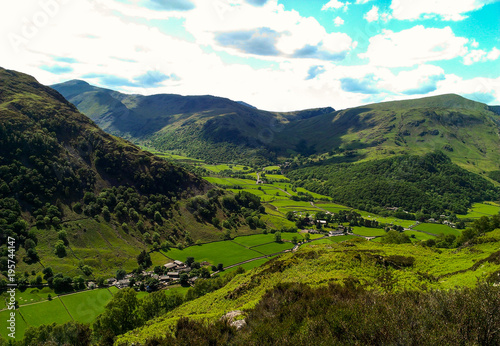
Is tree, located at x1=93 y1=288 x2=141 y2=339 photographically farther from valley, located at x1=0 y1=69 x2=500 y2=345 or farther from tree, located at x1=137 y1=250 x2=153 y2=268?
tree, located at x1=137 y1=250 x2=153 y2=268

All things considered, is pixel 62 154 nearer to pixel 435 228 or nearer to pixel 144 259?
pixel 144 259

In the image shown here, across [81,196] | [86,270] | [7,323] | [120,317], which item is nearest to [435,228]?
[120,317]

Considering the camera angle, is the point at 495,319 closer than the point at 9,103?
Yes

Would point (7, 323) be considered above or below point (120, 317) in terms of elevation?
below

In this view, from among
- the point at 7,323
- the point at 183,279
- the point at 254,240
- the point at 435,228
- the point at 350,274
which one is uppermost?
the point at 350,274

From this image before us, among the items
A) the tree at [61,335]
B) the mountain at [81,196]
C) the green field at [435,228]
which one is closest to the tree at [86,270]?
the mountain at [81,196]

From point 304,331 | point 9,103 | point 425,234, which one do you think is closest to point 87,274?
point 304,331

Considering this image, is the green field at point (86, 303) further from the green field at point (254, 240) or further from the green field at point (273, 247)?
the green field at point (254, 240)

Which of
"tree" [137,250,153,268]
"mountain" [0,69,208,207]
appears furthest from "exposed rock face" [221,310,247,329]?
"mountain" [0,69,208,207]

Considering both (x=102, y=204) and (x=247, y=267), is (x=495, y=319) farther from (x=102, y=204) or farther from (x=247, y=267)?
(x=102, y=204)
